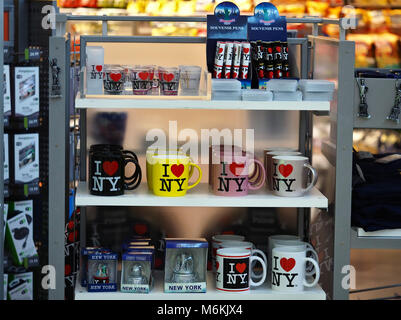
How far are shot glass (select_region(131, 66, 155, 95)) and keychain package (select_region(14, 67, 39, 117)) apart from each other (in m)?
1.39

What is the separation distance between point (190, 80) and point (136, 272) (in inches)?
24.1

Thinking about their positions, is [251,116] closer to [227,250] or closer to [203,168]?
[203,168]

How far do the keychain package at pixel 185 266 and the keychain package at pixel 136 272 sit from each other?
0.19 feet

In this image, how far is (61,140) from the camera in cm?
218

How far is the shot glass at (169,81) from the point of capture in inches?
88.5

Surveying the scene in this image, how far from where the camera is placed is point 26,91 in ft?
11.6

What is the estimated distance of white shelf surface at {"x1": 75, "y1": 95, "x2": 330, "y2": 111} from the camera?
2143mm

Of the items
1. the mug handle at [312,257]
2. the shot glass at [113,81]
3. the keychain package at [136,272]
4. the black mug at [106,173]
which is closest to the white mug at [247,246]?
the mug handle at [312,257]

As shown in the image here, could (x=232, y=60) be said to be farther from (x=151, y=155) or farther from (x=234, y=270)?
(x=234, y=270)

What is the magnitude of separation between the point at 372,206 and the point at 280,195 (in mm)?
289

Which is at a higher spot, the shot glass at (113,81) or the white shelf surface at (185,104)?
the shot glass at (113,81)

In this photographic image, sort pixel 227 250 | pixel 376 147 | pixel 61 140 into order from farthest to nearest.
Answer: pixel 376 147 → pixel 227 250 → pixel 61 140

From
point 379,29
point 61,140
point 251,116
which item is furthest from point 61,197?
point 379,29

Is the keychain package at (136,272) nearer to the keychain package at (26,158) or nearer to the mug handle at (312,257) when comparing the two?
the mug handle at (312,257)
